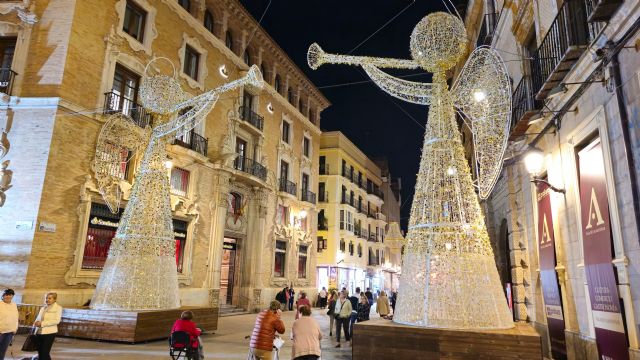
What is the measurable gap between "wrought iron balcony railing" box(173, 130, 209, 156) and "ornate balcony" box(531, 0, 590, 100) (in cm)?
1343

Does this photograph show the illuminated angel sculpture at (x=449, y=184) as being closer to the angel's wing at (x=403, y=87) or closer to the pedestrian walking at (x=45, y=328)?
the angel's wing at (x=403, y=87)

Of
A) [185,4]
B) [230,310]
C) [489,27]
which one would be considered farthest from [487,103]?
[230,310]

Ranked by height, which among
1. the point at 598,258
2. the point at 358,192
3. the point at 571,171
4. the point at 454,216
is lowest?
the point at 598,258

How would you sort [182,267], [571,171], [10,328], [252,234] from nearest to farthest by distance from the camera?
1. [10,328]
2. [571,171]
3. [182,267]
4. [252,234]

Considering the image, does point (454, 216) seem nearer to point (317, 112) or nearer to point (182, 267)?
point (182, 267)

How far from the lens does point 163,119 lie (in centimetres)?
1216

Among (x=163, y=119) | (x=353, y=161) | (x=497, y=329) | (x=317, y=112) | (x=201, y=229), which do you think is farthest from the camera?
(x=353, y=161)

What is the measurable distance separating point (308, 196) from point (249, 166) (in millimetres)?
7435

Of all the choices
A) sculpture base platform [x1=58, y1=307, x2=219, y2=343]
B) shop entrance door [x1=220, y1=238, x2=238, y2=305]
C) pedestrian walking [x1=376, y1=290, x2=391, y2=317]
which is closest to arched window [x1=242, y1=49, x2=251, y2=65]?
shop entrance door [x1=220, y1=238, x2=238, y2=305]

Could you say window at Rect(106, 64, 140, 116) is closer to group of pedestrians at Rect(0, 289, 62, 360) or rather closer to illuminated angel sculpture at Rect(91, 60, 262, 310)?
illuminated angel sculpture at Rect(91, 60, 262, 310)

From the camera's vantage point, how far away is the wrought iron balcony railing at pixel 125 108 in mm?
14352

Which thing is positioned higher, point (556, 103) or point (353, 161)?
point (353, 161)

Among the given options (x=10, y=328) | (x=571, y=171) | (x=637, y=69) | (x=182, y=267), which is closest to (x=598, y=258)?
(x=571, y=171)

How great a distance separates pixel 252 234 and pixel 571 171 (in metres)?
17.2
